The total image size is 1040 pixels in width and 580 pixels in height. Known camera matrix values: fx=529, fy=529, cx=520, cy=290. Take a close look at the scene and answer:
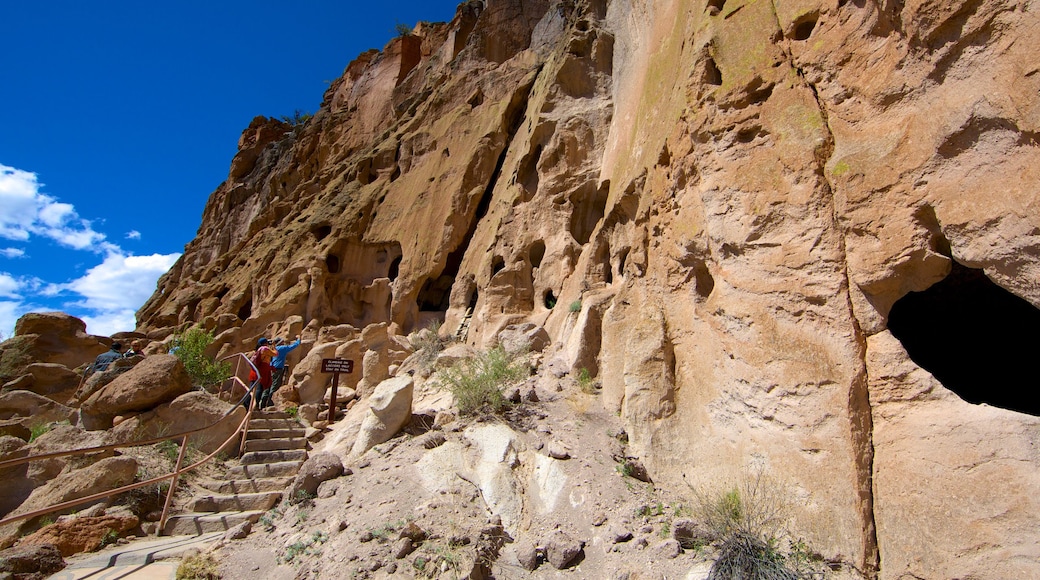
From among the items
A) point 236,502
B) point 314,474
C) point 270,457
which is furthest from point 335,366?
point 314,474

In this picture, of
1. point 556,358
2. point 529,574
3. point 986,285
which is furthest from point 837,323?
point 556,358

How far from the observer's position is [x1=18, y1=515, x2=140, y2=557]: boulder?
5.04 meters

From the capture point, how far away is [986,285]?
17.0 ft

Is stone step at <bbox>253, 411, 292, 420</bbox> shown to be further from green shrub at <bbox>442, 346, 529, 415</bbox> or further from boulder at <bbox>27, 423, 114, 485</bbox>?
green shrub at <bbox>442, 346, 529, 415</bbox>

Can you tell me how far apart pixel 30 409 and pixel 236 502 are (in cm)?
585

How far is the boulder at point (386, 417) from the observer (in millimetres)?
6633

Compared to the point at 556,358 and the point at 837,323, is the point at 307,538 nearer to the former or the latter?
the point at 556,358

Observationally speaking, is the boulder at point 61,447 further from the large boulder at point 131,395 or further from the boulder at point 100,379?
the boulder at point 100,379

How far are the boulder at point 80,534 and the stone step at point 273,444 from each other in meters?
2.19

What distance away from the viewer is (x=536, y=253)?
13.6m

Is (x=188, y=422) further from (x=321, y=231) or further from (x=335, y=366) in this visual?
(x=321, y=231)

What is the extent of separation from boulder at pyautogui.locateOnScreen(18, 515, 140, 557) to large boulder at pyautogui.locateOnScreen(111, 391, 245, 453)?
171cm

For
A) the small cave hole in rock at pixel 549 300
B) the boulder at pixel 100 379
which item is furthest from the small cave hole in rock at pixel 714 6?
the boulder at pixel 100 379

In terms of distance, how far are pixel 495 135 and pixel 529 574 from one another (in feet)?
51.3
